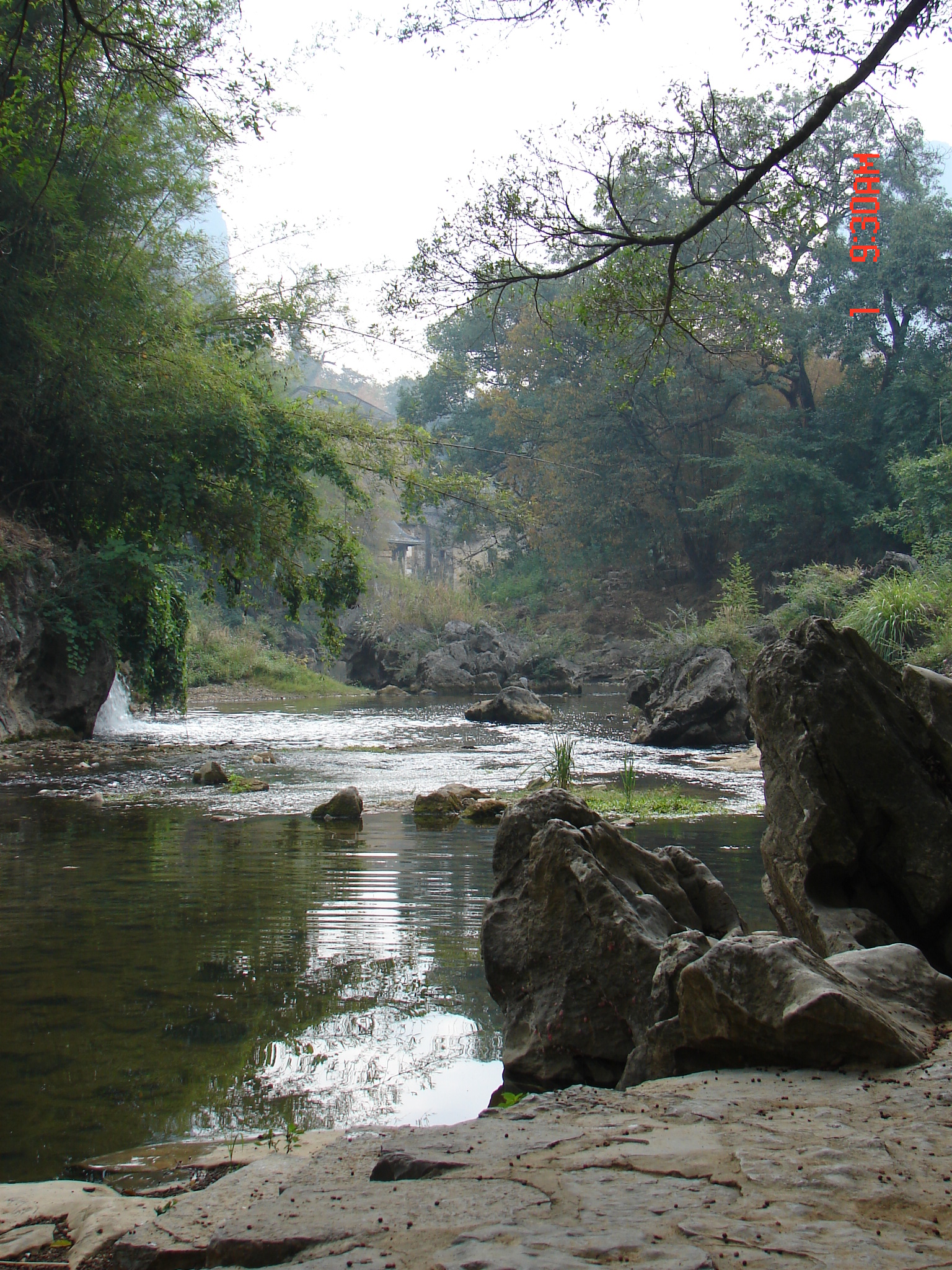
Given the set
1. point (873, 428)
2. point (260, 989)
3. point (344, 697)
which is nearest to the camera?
point (260, 989)

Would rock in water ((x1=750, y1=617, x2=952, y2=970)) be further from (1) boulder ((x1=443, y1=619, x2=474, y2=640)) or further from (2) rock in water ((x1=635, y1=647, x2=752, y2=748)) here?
(1) boulder ((x1=443, y1=619, x2=474, y2=640))

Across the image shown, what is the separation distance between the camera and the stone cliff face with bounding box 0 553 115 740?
1305 cm

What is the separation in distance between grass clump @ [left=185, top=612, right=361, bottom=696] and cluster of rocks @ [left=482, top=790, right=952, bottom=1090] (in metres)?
23.7

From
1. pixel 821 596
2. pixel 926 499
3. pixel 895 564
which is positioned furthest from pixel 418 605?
pixel 895 564

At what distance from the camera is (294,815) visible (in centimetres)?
880

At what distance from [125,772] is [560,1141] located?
10.5 meters

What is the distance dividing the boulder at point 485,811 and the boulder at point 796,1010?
18.8 ft

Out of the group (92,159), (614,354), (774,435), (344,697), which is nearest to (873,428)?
(774,435)

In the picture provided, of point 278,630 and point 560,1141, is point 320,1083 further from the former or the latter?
point 278,630

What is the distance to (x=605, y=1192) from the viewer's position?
6.24 ft

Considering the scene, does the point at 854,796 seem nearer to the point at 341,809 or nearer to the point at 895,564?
the point at 341,809

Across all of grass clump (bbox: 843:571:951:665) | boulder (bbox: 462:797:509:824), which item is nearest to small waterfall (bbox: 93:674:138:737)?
boulder (bbox: 462:797:509:824)

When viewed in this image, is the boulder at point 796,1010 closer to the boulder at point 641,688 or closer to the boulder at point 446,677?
the boulder at point 641,688

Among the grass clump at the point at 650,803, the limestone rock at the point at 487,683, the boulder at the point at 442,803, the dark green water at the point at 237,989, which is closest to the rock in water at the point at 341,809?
the boulder at the point at 442,803
